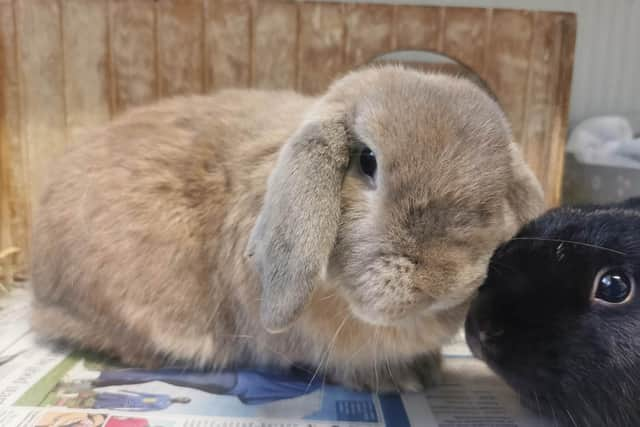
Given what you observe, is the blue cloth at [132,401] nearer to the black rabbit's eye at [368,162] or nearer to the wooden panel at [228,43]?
the black rabbit's eye at [368,162]

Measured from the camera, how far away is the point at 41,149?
74.2 inches

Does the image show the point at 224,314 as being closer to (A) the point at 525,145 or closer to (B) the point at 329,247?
(B) the point at 329,247

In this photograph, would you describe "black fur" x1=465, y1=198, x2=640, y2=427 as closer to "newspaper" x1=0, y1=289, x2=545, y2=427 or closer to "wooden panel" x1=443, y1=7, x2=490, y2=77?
"newspaper" x1=0, y1=289, x2=545, y2=427

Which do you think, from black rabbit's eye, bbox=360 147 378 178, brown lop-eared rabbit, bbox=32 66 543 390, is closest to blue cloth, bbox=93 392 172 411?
brown lop-eared rabbit, bbox=32 66 543 390

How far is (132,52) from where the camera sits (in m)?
1.81

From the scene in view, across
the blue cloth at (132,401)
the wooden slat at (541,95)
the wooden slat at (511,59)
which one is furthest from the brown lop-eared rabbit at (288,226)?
the wooden slat at (541,95)

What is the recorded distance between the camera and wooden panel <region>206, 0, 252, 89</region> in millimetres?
1792

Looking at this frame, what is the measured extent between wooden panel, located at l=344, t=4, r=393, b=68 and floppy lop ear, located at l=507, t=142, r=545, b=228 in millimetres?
901

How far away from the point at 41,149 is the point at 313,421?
141cm

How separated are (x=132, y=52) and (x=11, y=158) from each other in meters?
0.57

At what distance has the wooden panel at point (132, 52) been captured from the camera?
1.78 meters

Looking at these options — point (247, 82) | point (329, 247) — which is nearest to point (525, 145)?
point (247, 82)

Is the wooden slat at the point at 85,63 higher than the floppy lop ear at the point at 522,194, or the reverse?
the wooden slat at the point at 85,63

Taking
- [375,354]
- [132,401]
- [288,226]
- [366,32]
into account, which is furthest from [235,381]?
[366,32]
